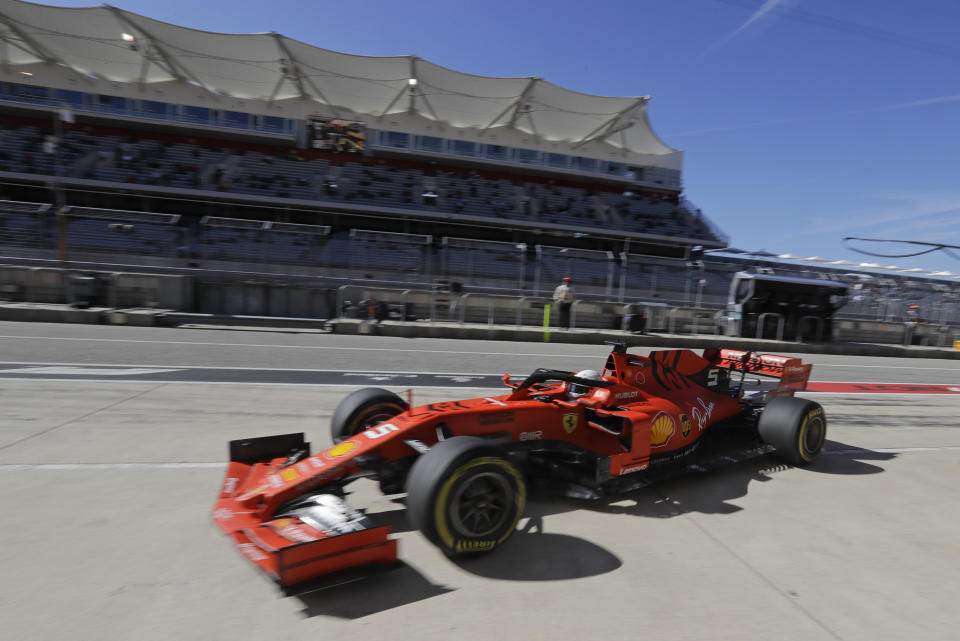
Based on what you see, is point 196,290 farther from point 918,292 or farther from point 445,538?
point 918,292

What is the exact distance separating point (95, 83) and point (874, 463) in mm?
42507

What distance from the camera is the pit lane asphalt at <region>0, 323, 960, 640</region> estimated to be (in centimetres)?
240

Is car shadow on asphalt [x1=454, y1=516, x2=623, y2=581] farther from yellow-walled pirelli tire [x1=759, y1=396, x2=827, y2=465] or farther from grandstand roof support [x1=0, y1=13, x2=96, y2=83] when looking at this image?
grandstand roof support [x1=0, y1=13, x2=96, y2=83]

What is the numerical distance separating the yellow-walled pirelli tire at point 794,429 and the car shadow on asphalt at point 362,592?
3690 millimetres

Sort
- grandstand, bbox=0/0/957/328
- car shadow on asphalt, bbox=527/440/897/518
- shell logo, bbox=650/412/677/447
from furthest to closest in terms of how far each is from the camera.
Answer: grandstand, bbox=0/0/957/328 < shell logo, bbox=650/412/677/447 < car shadow on asphalt, bbox=527/440/897/518

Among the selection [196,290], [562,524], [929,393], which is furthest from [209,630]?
[196,290]

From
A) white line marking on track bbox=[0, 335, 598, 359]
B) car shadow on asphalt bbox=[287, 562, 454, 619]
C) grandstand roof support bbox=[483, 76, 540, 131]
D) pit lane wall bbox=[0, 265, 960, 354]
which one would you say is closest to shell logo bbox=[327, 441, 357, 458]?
car shadow on asphalt bbox=[287, 562, 454, 619]

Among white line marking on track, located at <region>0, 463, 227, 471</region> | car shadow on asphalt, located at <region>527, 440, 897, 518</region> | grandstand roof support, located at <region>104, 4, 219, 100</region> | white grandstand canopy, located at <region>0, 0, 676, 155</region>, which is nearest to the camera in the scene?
car shadow on asphalt, located at <region>527, 440, 897, 518</region>

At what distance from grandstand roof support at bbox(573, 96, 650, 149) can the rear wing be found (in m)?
27.7

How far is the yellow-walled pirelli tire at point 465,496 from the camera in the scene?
2707mm

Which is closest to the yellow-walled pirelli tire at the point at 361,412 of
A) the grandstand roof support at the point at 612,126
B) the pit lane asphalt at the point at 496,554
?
the pit lane asphalt at the point at 496,554

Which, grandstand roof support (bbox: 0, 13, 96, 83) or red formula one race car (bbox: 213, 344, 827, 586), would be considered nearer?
red formula one race car (bbox: 213, 344, 827, 586)

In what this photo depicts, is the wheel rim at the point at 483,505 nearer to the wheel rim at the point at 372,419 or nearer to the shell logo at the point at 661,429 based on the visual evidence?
the wheel rim at the point at 372,419

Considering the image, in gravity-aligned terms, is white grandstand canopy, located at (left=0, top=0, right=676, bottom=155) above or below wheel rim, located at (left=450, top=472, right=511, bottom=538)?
above
